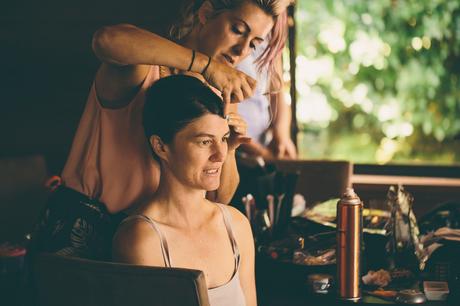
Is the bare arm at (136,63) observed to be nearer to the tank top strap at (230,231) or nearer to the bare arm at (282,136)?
the tank top strap at (230,231)

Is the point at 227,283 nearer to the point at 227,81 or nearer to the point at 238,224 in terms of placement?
the point at 238,224

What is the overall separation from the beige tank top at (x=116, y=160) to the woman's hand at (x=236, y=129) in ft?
0.68

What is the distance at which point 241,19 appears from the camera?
1780 mm

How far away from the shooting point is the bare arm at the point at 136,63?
4.78ft

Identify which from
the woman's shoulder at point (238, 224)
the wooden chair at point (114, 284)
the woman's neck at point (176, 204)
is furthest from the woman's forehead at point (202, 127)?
the wooden chair at point (114, 284)

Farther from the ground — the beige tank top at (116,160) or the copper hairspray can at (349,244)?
the beige tank top at (116,160)

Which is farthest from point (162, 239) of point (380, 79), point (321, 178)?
point (380, 79)

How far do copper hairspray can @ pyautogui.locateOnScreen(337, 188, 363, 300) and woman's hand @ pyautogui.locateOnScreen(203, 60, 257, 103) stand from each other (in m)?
0.36

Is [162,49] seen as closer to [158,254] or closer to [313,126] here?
[158,254]

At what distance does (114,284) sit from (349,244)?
606mm

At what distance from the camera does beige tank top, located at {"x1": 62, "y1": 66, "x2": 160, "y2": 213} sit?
1.67 metres

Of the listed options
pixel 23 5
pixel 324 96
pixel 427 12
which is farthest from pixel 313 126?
pixel 23 5

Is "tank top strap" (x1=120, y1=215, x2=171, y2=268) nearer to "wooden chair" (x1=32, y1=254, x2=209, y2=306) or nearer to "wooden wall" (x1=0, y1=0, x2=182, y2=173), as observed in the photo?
"wooden chair" (x1=32, y1=254, x2=209, y2=306)

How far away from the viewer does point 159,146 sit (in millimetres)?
1568
